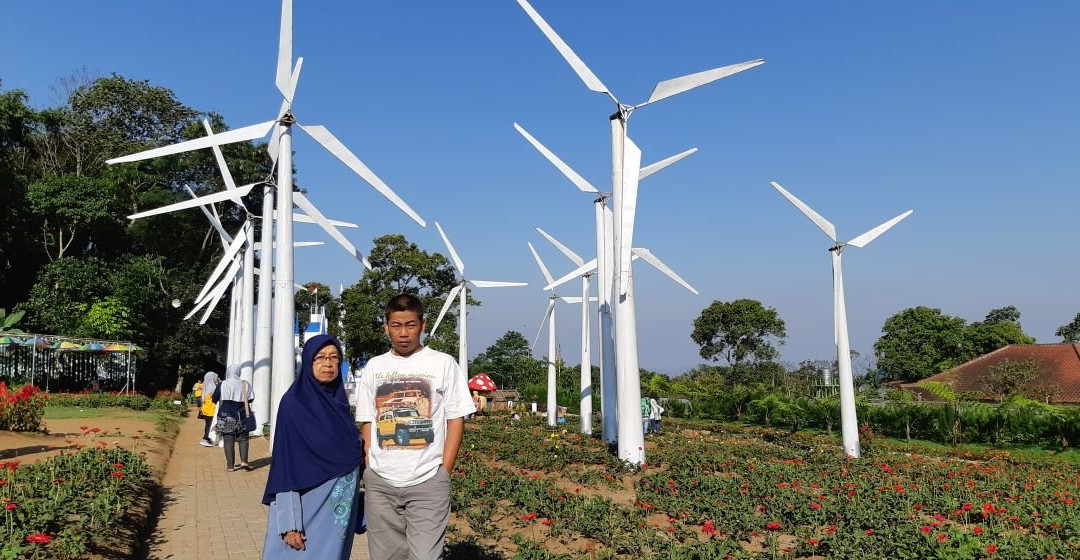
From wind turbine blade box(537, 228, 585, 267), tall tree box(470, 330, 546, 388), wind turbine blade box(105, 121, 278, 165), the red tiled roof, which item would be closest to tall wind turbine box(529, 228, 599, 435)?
wind turbine blade box(537, 228, 585, 267)

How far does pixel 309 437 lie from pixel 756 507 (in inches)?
240

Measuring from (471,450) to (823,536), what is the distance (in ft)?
28.3

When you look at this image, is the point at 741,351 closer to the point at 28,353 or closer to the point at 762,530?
the point at 28,353

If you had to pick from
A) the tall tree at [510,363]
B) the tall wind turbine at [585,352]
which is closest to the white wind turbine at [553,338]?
the tall wind turbine at [585,352]

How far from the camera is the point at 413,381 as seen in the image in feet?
14.3

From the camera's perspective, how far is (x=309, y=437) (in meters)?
4.19

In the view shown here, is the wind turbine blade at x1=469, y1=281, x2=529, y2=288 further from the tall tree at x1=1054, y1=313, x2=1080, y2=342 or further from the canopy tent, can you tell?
the tall tree at x1=1054, y1=313, x2=1080, y2=342

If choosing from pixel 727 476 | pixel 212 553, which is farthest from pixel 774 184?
pixel 212 553

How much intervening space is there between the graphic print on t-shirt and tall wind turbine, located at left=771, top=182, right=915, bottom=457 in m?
14.0

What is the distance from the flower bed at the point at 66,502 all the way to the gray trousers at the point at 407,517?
2.41 meters

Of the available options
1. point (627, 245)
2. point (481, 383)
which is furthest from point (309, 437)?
point (481, 383)

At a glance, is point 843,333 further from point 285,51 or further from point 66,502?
point 66,502

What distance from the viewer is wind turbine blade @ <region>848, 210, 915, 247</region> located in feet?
59.0

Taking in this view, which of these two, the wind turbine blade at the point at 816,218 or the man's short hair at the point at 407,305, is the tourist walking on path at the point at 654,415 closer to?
the wind turbine blade at the point at 816,218
